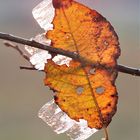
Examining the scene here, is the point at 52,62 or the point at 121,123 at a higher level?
the point at 52,62

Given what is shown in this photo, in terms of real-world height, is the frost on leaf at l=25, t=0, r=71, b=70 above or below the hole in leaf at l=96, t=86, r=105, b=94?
above

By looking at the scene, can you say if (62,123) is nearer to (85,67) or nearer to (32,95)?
(85,67)


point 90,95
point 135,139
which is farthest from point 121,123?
point 90,95

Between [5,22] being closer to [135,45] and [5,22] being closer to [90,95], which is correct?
[135,45]

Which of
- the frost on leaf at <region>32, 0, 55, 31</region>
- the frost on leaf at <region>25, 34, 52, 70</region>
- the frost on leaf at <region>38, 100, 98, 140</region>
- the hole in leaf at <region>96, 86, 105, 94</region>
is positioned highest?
the frost on leaf at <region>32, 0, 55, 31</region>

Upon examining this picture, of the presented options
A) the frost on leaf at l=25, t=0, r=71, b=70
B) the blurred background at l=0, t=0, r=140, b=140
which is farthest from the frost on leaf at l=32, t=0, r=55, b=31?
the blurred background at l=0, t=0, r=140, b=140

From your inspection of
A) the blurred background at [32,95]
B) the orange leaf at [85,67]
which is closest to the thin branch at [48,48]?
the orange leaf at [85,67]

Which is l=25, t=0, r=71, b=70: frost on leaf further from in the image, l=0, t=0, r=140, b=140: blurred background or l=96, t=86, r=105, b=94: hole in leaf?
l=0, t=0, r=140, b=140: blurred background

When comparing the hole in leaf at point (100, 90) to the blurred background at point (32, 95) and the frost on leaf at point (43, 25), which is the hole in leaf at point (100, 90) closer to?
the frost on leaf at point (43, 25)
